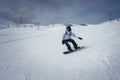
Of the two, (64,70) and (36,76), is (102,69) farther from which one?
(36,76)

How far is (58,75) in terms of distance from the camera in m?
7.33

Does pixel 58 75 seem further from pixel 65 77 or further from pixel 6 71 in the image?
pixel 6 71

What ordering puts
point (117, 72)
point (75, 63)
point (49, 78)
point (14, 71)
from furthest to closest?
point (14, 71)
point (75, 63)
point (49, 78)
point (117, 72)

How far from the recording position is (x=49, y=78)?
7.21 meters

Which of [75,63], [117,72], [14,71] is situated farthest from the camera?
[14,71]

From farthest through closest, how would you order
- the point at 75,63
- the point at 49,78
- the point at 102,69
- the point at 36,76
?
1. the point at 75,63
2. the point at 36,76
3. the point at 49,78
4. the point at 102,69

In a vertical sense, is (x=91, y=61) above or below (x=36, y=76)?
above

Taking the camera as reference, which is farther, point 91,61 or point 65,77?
point 91,61

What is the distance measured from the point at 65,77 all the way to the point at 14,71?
4000mm

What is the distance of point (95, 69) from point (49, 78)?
8.51ft

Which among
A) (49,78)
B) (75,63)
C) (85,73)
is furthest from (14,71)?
(85,73)

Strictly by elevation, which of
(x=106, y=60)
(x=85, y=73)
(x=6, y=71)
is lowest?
(x=6, y=71)

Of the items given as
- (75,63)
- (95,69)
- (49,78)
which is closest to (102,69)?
(95,69)

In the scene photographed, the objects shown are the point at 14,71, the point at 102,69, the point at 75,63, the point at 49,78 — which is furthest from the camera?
the point at 14,71
